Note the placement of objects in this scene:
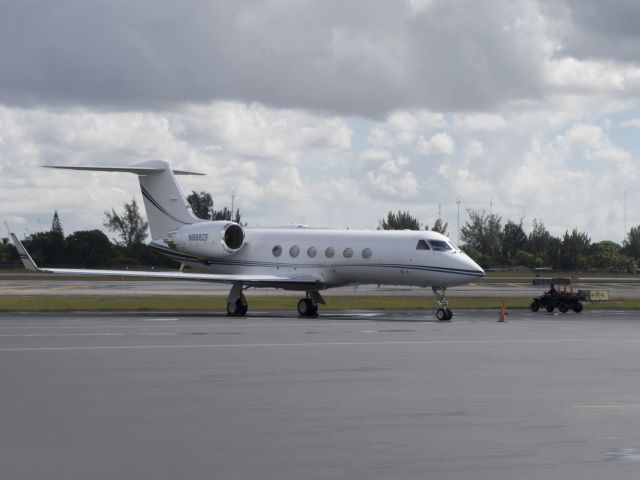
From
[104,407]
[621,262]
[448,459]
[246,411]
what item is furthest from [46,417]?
[621,262]

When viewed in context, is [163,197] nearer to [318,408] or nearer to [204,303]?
[204,303]

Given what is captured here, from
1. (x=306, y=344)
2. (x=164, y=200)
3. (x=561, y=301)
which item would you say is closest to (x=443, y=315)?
(x=561, y=301)

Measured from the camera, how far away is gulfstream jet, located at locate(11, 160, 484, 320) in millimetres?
35344

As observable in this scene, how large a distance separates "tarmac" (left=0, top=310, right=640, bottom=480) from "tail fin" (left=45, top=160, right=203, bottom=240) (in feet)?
60.0

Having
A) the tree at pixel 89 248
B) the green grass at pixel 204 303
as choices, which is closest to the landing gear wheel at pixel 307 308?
the green grass at pixel 204 303

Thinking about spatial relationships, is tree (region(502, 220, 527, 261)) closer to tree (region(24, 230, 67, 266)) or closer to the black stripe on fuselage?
tree (region(24, 230, 67, 266))

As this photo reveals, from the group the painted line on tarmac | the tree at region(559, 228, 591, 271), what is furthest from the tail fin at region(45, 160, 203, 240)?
the tree at region(559, 228, 591, 271)

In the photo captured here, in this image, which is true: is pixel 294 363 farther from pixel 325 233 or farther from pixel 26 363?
pixel 325 233

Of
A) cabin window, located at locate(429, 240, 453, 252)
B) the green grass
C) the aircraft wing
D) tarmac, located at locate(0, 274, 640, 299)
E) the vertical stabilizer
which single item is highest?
the vertical stabilizer

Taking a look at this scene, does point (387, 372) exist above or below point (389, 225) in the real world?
below

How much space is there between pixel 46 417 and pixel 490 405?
16.7 feet

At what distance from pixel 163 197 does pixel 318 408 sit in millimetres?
30905

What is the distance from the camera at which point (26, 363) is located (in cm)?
1734

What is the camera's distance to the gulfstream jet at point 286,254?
35344mm
